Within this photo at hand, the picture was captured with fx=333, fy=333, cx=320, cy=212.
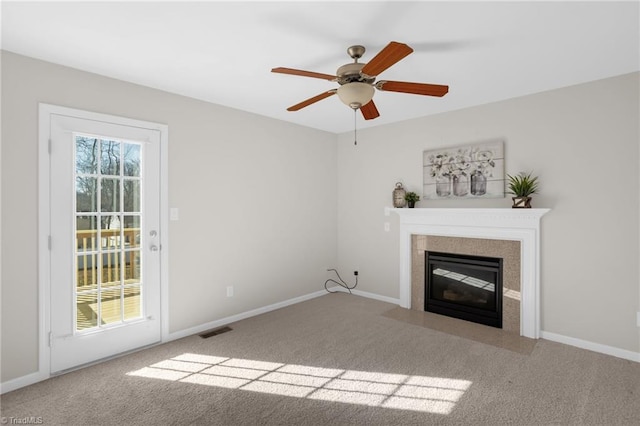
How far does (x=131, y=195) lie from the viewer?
3.05 m

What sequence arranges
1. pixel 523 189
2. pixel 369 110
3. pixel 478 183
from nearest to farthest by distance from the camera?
pixel 369 110, pixel 523 189, pixel 478 183

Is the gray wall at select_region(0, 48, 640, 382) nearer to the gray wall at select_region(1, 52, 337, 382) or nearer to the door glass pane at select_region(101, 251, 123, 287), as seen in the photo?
the gray wall at select_region(1, 52, 337, 382)

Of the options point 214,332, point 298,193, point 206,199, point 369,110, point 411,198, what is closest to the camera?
point 369,110

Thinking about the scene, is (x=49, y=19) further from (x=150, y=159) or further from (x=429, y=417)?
(x=429, y=417)

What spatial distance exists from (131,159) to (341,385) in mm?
2648

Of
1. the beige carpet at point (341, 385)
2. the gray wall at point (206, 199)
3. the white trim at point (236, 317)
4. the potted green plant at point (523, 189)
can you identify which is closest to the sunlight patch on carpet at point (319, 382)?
the beige carpet at point (341, 385)

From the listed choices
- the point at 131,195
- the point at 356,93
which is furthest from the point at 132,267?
the point at 356,93

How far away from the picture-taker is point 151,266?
10.3 feet

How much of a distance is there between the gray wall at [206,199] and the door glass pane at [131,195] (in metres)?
0.31

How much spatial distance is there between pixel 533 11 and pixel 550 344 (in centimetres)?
286

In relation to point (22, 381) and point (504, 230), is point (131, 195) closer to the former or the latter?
point (22, 381)

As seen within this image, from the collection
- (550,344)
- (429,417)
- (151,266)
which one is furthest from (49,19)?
(550,344)

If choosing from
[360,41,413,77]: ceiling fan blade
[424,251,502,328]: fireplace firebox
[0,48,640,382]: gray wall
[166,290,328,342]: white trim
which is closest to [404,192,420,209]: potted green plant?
[0,48,640,382]: gray wall

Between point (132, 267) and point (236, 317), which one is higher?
point (132, 267)
